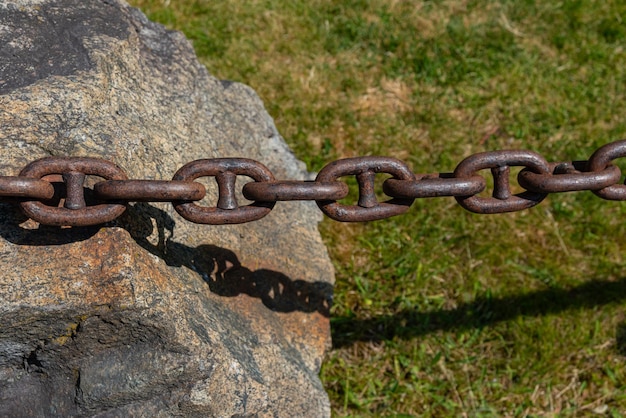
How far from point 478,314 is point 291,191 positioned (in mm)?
2065

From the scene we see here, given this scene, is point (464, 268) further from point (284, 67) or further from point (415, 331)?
point (284, 67)

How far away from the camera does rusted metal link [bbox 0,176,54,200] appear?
1.69 meters

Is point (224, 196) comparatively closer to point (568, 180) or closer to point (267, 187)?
point (267, 187)

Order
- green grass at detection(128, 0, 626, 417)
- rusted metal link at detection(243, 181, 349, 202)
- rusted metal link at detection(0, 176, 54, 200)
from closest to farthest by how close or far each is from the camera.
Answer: rusted metal link at detection(0, 176, 54, 200) → rusted metal link at detection(243, 181, 349, 202) → green grass at detection(128, 0, 626, 417)

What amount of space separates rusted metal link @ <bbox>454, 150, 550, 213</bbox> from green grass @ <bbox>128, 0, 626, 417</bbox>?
5.13 feet

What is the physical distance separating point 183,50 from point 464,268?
198cm

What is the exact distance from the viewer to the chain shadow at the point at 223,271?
2213 millimetres

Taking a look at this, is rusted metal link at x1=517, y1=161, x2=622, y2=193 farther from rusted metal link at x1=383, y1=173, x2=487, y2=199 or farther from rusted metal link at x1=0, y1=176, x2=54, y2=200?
rusted metal link at x1=0, y1=176, x2=54, y2=200

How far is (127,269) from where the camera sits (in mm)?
2039

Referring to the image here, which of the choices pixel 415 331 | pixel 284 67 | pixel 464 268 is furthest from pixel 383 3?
Answer: pixel 415 331

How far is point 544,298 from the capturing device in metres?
3.59

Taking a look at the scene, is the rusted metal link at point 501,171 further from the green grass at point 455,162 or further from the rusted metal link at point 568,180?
the green grass at point 455,162

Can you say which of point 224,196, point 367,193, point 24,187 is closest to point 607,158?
point 367,193

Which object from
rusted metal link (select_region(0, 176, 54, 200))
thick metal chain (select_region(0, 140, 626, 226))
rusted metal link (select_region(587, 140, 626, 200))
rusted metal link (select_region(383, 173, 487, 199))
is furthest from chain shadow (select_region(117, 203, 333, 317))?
rusted metal link (select_region(587, 140, 626, 200))
